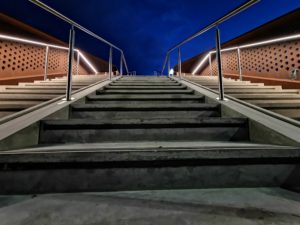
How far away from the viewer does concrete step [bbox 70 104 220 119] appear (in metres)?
1.61

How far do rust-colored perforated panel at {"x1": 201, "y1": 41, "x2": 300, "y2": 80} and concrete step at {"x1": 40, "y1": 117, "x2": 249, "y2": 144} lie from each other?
387cm

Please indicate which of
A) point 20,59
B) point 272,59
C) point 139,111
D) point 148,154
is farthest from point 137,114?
point 20,59

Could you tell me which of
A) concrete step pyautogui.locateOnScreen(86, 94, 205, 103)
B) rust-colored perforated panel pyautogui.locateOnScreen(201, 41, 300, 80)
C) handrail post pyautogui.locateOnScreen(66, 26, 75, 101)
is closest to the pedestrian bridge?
handrail post pyautogui.locateOnScreen(66, 26, 75, 101)

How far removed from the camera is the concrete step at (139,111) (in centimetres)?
161

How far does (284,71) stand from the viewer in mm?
4199

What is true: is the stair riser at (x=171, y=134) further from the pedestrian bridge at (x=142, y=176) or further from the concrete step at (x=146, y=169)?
the concrete step at (x=146, y=169)

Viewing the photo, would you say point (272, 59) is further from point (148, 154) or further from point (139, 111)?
point (148, 154)

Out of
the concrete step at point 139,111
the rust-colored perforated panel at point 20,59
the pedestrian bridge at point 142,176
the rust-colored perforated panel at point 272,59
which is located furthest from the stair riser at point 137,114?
the rust-colored perforated panel at point 20,59

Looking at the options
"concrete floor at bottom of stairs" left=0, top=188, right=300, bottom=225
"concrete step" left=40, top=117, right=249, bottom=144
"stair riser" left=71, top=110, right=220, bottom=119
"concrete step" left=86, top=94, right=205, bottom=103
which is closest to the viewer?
"concrete floor at bottom of stairs" left=0, top=188, right=300, bottom=225

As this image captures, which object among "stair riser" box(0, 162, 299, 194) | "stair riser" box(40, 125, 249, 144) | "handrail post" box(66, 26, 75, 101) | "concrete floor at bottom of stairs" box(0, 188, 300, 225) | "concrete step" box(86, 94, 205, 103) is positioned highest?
"handrail post" box(66, 26, 75, 101)

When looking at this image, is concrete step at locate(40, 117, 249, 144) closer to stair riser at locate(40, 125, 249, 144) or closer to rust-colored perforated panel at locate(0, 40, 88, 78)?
stair riser at locate(40, 125, 249, 144)

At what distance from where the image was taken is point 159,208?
0.70 metres

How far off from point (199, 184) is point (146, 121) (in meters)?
0.59

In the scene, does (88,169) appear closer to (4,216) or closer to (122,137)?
(4,216)
